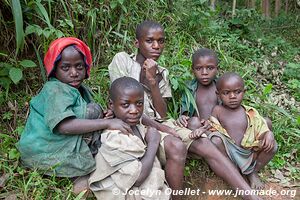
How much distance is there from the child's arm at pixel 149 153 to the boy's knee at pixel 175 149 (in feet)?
0.29

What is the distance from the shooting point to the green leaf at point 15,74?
3094 millimetres

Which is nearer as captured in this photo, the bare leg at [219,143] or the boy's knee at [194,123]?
the bare leg at [219,143]

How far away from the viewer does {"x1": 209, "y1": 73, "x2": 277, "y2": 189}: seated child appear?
10.3 ft

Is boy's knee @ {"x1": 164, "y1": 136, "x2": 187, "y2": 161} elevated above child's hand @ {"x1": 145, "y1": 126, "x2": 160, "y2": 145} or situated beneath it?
situated beneath

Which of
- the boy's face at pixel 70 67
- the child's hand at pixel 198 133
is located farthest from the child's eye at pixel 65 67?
the child's hand at pixel 198 133

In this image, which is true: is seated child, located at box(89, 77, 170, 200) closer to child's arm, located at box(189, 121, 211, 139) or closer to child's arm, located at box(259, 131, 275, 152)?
child's arm, located at box(189, 121, 211, 139)

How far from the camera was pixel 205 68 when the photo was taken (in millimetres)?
3467

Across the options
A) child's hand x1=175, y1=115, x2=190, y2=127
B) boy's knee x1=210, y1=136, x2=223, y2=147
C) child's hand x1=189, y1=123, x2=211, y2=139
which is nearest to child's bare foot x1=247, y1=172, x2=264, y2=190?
boy's knee x1=210, y1=136, x2=223, y2=147

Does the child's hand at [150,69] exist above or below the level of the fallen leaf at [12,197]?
above

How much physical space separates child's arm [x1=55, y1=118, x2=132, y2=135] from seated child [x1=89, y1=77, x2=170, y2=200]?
0.13 ft

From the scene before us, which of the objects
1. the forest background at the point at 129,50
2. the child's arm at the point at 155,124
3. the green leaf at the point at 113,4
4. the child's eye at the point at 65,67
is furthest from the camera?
the green leaf at the point at 113,4

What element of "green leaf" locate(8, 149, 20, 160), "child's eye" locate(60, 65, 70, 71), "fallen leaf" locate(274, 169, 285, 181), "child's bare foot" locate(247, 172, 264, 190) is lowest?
"fallen leaf" locate(274, 169, 285, 181)

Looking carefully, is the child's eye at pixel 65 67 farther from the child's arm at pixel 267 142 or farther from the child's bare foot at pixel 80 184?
the child's arm at pixel 267 142

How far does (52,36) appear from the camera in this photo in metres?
3.41
